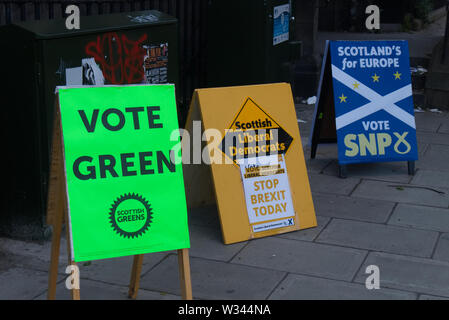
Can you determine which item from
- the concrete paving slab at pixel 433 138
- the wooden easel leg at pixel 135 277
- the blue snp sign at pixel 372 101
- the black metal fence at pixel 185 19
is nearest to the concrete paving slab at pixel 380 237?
the blue snp sign at pixel 372 101

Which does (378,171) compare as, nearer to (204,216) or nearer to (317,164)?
(317,164)

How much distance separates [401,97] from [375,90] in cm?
31

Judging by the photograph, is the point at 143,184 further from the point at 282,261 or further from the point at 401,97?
the point at 401,97

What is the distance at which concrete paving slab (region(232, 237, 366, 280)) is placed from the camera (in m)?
5.17

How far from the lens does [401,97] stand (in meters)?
7.38

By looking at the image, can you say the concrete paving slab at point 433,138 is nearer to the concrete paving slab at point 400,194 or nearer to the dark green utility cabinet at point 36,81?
the concrete paving slab at point 400,194

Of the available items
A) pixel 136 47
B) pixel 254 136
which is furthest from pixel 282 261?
pixel 136 47

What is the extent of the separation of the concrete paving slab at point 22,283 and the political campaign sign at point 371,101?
11.5 ft

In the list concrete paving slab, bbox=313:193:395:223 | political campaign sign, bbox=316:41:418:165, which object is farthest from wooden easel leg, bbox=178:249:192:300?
political campaign sign, bbox=316:41:418:165

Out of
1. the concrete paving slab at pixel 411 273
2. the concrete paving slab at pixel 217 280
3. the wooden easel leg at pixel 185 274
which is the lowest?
the concrete paving slab at pixel 217 280

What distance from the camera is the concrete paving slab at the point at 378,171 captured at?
24.5 ft

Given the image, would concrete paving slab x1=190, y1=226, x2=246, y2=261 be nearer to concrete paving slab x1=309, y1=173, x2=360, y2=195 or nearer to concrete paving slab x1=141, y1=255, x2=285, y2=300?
concrete paving slab x1=141, y1=255, x2=285, y2=300

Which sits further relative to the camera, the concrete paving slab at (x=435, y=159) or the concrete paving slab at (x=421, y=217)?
the concrete paving slab at (x=435, y=159)

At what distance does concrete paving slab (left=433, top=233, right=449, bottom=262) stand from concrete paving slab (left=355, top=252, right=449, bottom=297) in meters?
0.11
